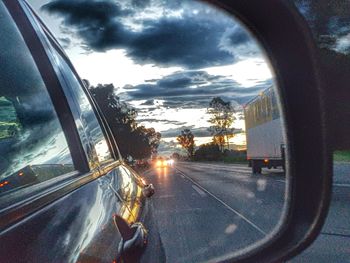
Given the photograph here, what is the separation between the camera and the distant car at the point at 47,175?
139 cm

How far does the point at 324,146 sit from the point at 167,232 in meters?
7.13

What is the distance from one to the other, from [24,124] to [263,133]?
25.1m

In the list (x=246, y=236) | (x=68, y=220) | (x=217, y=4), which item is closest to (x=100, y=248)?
(x=68, y=220)

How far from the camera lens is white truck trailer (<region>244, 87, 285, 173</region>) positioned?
77.2ft

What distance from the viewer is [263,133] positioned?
26.7 metres

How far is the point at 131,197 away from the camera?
2.97m

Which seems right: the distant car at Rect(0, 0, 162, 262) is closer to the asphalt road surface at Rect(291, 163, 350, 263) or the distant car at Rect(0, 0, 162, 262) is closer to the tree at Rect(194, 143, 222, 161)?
the asphalt road surface at Rect(291, 163, 350, 263)

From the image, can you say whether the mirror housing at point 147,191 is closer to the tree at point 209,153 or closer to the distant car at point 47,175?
the distant car at point 47,175

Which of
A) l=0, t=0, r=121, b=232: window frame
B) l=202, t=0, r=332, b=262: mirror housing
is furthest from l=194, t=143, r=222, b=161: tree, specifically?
l=0, t=0, r=121, b=232: window frame

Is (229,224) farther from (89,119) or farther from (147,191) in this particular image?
(89,119)

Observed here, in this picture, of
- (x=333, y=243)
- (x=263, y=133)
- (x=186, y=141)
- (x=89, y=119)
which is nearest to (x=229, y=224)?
(x=333, y=243)

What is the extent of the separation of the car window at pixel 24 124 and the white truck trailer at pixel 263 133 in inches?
773

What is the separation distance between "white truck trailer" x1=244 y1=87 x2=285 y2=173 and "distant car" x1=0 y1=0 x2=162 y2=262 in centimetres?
1941

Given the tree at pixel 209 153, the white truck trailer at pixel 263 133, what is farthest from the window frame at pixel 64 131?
the tree at pixel 209 153
